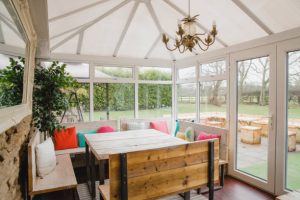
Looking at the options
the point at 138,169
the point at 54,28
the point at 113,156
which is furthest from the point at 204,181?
the point at 54,28

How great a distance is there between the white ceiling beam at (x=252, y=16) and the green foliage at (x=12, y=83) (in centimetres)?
286

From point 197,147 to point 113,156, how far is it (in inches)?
37.3

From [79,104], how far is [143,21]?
7.78ft

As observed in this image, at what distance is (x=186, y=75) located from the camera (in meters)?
5.44

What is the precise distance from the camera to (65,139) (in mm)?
4078

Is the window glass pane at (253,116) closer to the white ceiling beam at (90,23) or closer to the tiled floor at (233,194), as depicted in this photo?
the tiled floor at (233,194)

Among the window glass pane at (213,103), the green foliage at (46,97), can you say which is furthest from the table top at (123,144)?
the window glass pane at (213,103)

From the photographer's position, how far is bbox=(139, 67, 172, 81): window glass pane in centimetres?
550

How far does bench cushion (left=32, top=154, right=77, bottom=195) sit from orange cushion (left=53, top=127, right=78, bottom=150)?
112 cm

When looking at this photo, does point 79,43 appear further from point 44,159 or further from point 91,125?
point 44,159

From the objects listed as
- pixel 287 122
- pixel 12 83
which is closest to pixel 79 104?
pixel 12 83

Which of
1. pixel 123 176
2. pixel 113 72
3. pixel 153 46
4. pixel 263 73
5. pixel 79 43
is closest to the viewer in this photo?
pixel 123 176

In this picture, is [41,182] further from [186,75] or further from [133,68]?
[186,75]

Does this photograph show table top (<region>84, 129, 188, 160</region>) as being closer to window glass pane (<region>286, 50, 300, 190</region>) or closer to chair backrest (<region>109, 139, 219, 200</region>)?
chair backrest (<region>109, 139, 219, 200</region>)
